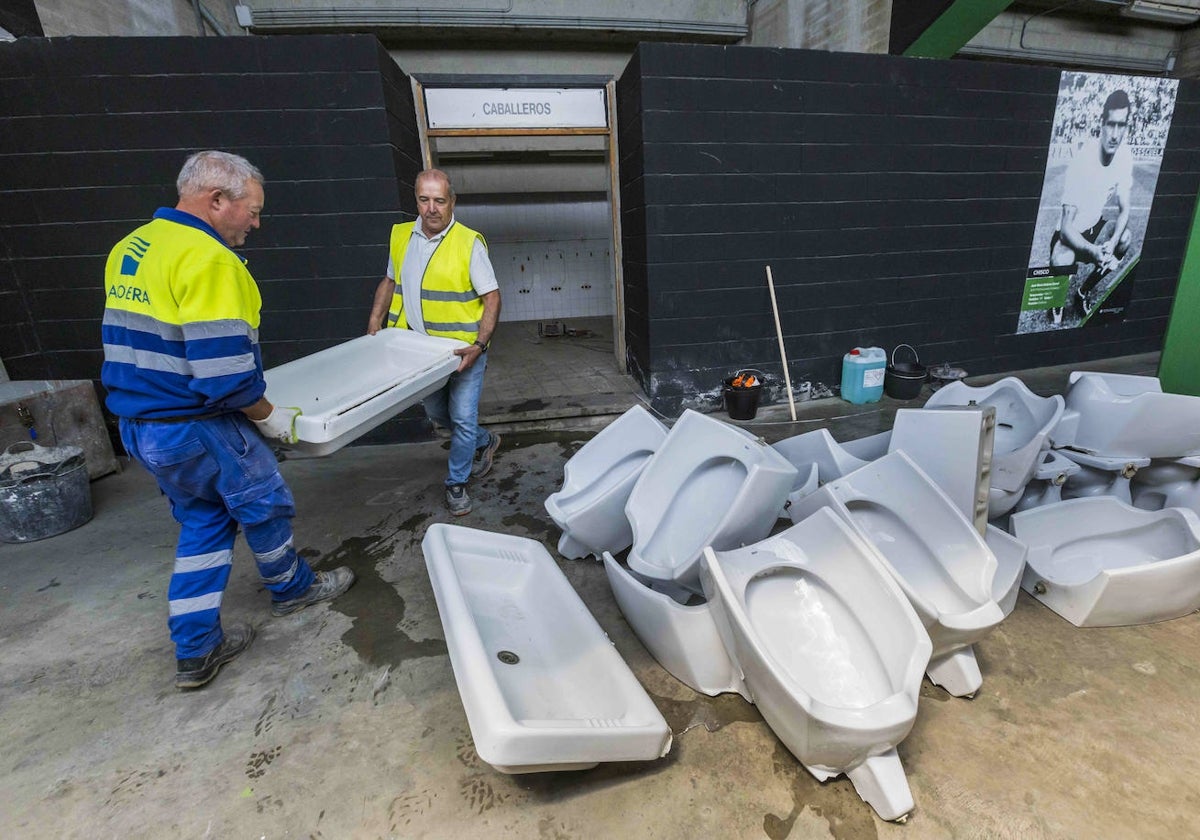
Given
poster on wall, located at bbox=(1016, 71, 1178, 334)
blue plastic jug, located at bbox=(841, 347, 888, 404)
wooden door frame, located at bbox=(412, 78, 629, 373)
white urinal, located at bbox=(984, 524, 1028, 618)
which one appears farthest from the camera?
poster on wall, located at bbox=(1016, 71, 1178, 334)

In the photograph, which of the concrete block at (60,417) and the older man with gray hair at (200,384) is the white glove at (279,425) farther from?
the concrete block at (60,417)

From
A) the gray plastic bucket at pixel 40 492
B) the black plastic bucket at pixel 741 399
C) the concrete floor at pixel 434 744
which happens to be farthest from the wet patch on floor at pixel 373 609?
the black plastic bucket at pixel 741 399

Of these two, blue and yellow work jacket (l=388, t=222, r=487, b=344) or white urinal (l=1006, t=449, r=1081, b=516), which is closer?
white urinal (l=1006, t=449, r=1081, b=516)

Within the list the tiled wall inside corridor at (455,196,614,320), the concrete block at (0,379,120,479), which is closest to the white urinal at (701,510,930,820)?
the concrete block at (0,379,120,479)

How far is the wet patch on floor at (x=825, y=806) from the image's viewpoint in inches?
46.0

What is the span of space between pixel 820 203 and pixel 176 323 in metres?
3.83

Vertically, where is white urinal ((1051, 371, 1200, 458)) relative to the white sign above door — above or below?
below

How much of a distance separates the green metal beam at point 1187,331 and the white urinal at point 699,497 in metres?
2.65

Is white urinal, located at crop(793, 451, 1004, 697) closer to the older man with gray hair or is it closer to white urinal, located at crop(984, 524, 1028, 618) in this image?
white urinal, located at crop(984, 524, 1028, 618)

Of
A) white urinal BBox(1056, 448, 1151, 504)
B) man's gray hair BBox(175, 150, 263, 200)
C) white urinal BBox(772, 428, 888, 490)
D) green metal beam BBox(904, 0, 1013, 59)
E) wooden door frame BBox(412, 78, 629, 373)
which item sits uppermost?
green metal beam BBox(904, 0, 1013, 59)

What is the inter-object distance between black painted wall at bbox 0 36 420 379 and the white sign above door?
32 centimetres

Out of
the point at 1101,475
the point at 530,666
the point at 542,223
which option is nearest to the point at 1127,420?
the point at 1101,475

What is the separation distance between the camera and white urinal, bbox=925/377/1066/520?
2.03 meters

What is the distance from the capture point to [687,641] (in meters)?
1.49
